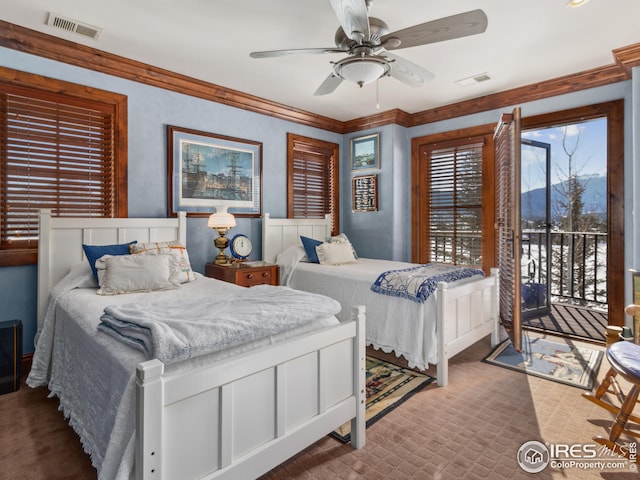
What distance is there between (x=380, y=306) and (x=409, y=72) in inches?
71.8

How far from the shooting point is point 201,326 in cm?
145

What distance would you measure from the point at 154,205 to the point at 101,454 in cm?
250

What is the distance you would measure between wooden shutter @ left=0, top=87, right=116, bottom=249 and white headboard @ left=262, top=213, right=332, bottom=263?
64.8 inches

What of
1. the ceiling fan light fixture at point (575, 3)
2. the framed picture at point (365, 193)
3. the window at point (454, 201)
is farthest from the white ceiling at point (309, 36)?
the framed picture at point (365, 193)

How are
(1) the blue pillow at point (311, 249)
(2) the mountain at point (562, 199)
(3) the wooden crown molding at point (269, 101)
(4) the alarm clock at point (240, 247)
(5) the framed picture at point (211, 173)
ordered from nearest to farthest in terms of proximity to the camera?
(3) the wooden crown molding at point (269, 101) → (5) the framed picture at point (211, 173) → (4) the alarm clock at point (240, 247) → (1) the blue pillow at point (311, 249) → (2) the mountain at point (562, 199)

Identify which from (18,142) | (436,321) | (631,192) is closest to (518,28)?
(631,192)

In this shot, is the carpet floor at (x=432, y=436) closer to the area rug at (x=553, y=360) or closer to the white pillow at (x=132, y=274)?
the area rug at (x=553, y=360)

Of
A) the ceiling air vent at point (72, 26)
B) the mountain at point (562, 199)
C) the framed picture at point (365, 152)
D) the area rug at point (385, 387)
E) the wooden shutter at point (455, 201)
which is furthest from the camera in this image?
the mountain at point (562, 199)

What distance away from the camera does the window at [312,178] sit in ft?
15.3

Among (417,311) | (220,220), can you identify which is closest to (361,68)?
(417,311)

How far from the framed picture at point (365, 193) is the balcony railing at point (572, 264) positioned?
2.21 meters

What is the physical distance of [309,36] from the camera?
9.21 ft

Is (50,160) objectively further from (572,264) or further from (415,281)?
(572,264)

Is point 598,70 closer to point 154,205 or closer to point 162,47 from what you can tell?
point 162,47
